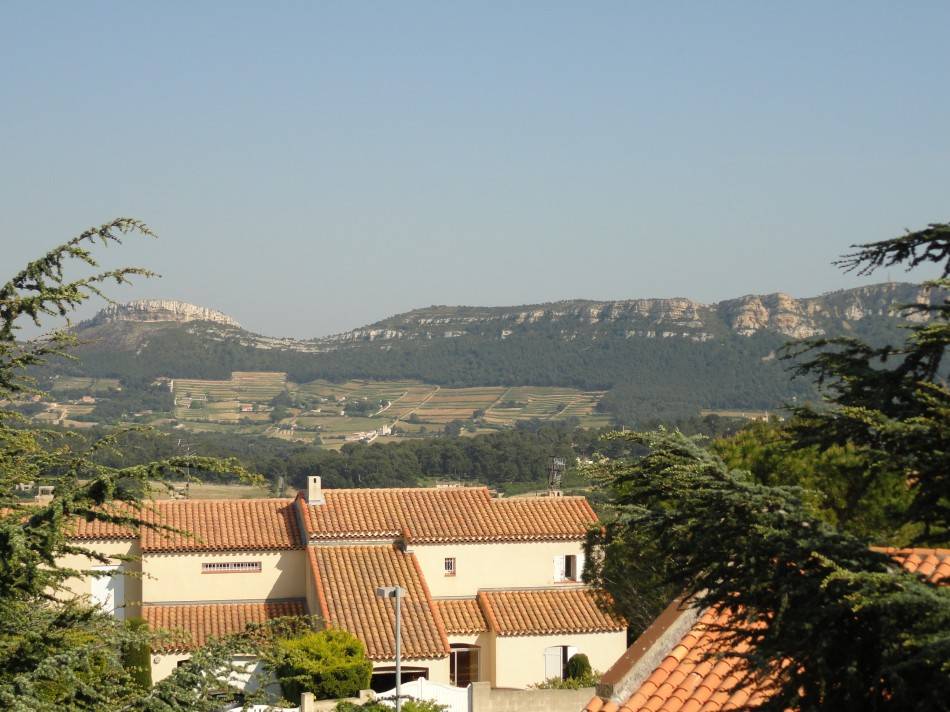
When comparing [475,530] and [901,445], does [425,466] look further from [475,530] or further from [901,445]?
[901,445]

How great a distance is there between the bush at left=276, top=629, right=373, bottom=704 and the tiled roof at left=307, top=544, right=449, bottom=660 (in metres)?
1.95

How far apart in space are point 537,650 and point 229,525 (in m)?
8.58

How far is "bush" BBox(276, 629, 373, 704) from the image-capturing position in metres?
24.3

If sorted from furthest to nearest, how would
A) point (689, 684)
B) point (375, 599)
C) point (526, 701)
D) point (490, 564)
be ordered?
point (490, 564)
point (375, 599)
point (526, 701)
point (689, 684)

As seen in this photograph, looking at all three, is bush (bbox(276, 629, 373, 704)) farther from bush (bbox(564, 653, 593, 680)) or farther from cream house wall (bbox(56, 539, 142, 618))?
cream house wall (bbox(56, 539, 142, 618))

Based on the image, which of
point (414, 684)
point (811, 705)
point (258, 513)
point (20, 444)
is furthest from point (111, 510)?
point (258, 513)

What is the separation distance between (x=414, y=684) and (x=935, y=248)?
18.7 m

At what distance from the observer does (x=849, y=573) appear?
5848 mm

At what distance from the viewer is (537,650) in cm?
3023

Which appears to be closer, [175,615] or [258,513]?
[175,615]

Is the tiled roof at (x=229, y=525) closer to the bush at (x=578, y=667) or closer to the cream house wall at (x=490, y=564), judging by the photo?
the cream house wall at (x=490, y=564)

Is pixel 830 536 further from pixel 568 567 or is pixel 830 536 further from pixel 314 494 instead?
pixel 314 494

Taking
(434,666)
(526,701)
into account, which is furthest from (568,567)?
(526,701)

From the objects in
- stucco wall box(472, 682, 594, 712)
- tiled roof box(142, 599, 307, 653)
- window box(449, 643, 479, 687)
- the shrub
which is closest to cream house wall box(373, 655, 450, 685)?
window box(449, 643, 479, 687)
